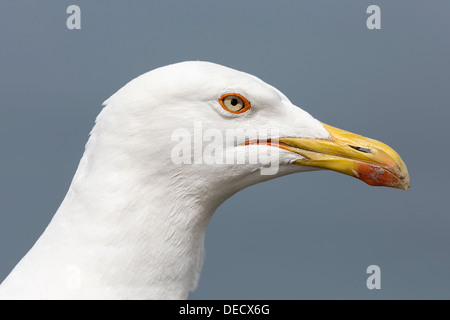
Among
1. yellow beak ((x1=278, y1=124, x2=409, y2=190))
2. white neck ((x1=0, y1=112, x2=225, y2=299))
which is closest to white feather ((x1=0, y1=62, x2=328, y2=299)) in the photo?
white neck ((x1=0, y1=112, x2=225, y2=299))

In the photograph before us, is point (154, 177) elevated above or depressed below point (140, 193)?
above

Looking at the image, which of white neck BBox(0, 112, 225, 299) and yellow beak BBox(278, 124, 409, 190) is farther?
yellow beak BBox(278, 124, 409, 190)

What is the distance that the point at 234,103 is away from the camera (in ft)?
19.4

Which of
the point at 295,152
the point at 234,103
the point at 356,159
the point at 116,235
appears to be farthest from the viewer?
the point at 356,159

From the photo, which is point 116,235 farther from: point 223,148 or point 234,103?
point 234,103

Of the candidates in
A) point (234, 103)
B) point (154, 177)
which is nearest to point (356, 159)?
point (234, 103)

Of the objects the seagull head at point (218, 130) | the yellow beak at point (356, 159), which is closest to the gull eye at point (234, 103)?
the seagull head at point (218, 130)

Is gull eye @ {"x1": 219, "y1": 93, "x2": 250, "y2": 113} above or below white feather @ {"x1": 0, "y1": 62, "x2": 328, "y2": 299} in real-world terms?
above

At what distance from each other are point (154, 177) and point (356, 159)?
1.52m

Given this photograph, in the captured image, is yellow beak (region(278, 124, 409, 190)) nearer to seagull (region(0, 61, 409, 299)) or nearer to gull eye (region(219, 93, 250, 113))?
seagull (region(0, 61, 409, 299))

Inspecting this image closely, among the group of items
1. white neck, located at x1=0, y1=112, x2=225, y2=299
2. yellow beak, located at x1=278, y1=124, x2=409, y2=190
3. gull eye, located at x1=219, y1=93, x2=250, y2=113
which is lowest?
white neck, located at x1=0, y1=112, x2=225, y2=299

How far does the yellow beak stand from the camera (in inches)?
241
